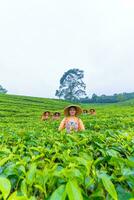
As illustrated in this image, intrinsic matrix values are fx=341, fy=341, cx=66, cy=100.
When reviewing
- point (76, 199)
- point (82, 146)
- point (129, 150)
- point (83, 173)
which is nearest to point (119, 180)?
point (83, 173)

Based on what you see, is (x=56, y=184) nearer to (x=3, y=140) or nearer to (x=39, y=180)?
(x=39, y=180)

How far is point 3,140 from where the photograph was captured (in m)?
3.67

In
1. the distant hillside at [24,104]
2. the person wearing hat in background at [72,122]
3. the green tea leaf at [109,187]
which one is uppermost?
the green tea leaf at [109,187]

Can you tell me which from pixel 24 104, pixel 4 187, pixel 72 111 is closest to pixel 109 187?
pixel 4 187

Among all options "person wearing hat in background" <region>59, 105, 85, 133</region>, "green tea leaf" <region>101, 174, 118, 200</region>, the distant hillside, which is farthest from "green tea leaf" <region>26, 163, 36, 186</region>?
the distant hillside

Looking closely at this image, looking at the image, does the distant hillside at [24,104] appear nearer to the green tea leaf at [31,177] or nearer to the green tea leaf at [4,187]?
the green tea leaf at [31,177]

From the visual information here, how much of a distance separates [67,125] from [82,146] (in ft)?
16.6

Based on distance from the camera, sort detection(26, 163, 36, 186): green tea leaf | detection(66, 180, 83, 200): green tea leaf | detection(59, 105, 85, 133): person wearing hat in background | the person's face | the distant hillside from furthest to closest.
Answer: the distant hillside → the person's face → detection(59, 105, 85, 133): person wearing hat in background → detection(26, 163, 36, 186): green tea leaf → detection(66, 180, 83, 200): green tea leaf

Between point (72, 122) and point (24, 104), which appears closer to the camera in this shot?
point (72, 122)

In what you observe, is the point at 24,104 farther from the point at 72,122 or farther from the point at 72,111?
the point at 72,122

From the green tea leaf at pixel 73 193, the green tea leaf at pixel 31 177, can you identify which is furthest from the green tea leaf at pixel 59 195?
the green tea leaf at pixel 31 177

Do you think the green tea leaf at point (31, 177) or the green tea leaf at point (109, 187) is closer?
the green tea leaf at point (109, 187)

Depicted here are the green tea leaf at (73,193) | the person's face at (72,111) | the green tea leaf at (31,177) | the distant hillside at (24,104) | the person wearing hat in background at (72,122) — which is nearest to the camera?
the green tea leaf at (73,193)

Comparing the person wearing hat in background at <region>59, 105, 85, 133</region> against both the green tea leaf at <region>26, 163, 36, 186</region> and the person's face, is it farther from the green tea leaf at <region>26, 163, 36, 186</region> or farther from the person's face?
the green tea leaf at <region>26, 163, 36, 186</region>
